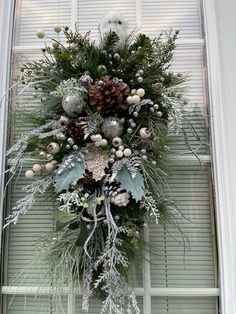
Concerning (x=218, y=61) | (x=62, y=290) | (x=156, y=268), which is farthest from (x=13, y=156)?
(x=218, y=61)

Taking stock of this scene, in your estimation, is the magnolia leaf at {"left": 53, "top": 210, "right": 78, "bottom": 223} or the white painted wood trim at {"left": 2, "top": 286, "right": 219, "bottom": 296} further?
the white painted wood trim at {"left": 2, "top": 286, "right": 219, "bottom": 296}

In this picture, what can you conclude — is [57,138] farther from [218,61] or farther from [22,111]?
[218,61]

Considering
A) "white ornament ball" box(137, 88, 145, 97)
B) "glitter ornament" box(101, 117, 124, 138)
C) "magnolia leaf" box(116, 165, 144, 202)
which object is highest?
"white ornament ball" box(137, 88, 145, 97)

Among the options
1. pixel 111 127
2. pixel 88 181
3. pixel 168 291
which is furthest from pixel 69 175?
pixel 168 291

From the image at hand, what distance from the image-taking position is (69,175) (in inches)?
37.7

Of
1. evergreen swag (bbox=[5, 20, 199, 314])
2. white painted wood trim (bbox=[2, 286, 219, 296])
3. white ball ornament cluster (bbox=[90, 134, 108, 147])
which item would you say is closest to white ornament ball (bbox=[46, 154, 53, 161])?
evergreen swag (bbox=[5, 20, 199, 314])

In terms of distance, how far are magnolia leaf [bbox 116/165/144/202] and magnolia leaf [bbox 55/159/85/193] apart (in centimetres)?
9

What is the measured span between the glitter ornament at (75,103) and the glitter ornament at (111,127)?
73mm

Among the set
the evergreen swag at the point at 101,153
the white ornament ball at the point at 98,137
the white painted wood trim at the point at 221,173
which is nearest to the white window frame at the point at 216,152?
the white painted wood trim at the point at 221,173

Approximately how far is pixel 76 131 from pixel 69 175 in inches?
4.5

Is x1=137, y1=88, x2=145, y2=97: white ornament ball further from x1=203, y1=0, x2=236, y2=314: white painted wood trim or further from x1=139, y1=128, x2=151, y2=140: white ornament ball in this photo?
x1=203, y1=0, x2=236, y2=314: white painted wood trim

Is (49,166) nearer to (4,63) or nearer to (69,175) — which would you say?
(69,175)

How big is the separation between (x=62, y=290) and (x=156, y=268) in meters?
0.26

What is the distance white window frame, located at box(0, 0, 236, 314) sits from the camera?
1045mm
